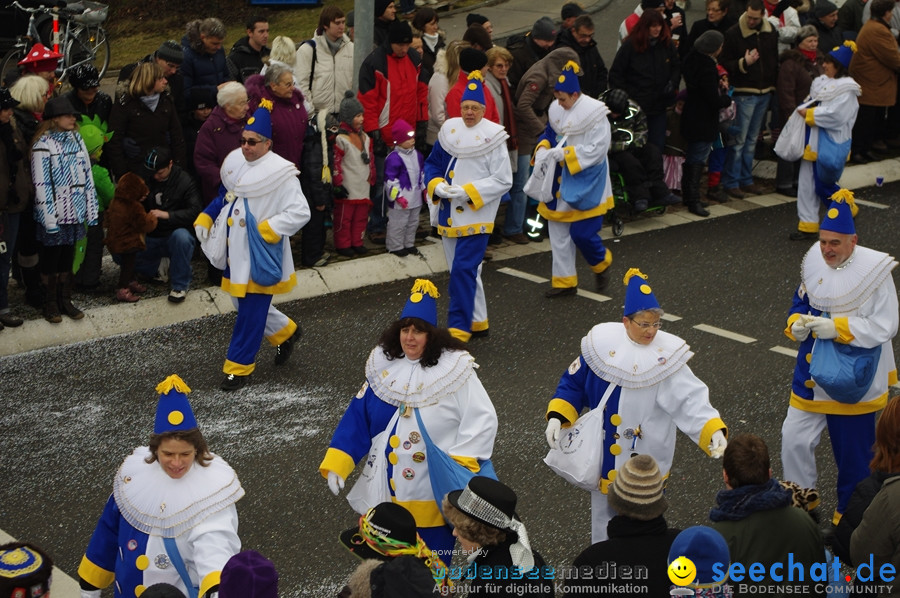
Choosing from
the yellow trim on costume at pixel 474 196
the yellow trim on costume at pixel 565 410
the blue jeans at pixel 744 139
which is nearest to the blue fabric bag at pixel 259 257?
the yellow trim on costume at pixel 474 196

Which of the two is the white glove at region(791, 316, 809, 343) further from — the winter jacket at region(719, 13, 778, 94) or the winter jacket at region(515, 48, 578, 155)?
the winter jacket at region(719, 13, 778, 94)

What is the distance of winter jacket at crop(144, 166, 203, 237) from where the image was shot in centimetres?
1044

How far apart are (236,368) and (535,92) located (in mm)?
4695

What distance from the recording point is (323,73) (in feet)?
40.4

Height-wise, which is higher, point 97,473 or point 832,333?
point 832,333

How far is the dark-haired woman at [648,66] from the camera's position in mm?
12953

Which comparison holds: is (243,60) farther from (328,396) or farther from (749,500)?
(749,500)

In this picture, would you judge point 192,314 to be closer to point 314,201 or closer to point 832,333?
point 314,201

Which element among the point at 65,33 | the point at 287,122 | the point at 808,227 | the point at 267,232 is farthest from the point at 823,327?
the point at 65,33

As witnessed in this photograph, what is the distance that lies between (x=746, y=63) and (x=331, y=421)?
716 centimetres

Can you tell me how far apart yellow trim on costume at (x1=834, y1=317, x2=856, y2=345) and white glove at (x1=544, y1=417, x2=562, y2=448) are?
5.69 feet

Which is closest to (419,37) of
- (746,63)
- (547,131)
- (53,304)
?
(547,131)

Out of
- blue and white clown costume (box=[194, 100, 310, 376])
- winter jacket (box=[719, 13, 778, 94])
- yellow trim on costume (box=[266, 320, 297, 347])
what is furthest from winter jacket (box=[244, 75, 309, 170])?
winter jacket (box=[719, 13, 778, 94])

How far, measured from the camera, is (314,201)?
37.1ft
